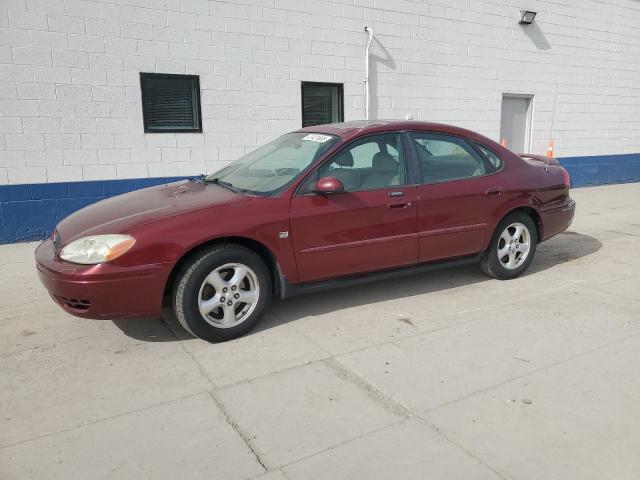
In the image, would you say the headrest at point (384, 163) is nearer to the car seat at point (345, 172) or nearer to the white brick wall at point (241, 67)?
the car seat at point (345, 172)

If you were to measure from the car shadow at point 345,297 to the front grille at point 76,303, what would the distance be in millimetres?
559

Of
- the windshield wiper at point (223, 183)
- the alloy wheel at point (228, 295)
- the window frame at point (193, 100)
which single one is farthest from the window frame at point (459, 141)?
the window frame at point (193, 100)

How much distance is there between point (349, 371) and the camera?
11.1 ft

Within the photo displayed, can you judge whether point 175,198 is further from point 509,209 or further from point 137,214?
point 509,209

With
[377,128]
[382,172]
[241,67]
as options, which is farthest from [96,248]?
[241,67]

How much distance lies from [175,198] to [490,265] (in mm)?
2981

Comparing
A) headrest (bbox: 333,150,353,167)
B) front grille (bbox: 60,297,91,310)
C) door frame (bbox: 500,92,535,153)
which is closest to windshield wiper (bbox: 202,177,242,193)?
headrest (bbox: 333,150,353,167)

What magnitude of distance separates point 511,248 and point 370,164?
1760mm

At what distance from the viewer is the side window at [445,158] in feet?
15.1

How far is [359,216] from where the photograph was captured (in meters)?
4.18

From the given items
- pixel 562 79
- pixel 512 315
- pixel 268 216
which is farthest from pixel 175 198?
pixel 562 79

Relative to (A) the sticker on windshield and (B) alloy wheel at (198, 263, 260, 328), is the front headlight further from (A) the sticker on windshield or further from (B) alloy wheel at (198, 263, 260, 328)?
(A) the sticker on windshield

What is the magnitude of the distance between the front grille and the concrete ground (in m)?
0.38

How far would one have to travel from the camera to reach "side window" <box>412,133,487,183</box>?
15.1 ft
